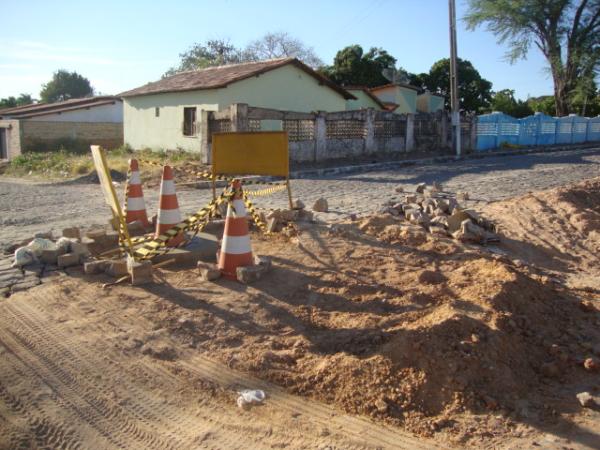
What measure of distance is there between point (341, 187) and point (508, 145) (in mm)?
16392

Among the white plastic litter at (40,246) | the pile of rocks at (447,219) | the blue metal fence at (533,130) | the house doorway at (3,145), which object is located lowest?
the white plastic litter at (40,246)

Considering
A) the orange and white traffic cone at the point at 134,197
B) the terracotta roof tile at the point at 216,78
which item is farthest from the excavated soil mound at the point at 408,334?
the terracotta roof tile at the point at 216,78

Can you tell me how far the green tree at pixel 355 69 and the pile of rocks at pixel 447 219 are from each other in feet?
99.2

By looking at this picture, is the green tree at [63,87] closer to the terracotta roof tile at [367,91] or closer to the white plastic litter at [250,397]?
the terracotta roof tile at [367,91]

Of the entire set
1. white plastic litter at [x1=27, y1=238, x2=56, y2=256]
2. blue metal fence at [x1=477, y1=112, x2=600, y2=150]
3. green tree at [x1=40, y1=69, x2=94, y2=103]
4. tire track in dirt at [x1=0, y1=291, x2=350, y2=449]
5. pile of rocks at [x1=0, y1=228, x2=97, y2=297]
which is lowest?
tire track in dirt at [x1=0, y1=291, x2=350, y2=449]

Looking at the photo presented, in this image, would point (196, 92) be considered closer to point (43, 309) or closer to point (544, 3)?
point (43, 309)

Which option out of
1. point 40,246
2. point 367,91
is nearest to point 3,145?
point 367,91

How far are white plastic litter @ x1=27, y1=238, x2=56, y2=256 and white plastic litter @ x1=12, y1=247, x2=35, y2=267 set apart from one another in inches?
1.6

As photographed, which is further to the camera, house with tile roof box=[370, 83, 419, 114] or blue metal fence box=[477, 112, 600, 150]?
house with tile roof box=[370, 83, 419, 114]

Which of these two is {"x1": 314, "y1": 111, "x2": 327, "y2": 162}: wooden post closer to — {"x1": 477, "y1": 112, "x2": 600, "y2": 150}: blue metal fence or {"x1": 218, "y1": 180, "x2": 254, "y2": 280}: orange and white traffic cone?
Result: {"x1": 477, "y1": 112, "x2": 600, "y2": 150}: blue metal fence

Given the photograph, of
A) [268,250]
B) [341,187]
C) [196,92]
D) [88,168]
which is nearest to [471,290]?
[268,250]

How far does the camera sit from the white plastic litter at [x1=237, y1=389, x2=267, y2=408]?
3029 mm

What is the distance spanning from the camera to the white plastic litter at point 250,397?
3029 millimetres

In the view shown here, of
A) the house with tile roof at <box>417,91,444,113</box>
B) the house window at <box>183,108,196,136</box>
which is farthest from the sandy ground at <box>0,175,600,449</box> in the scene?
the house with tile roof at <box>417,91,444,113</box>
